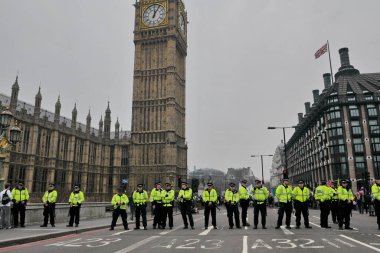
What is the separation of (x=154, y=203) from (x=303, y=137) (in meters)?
75.4

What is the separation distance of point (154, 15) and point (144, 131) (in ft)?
88.2

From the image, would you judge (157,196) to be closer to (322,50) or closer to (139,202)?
(139,202)

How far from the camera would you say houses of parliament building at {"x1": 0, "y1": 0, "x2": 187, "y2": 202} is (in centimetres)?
5722

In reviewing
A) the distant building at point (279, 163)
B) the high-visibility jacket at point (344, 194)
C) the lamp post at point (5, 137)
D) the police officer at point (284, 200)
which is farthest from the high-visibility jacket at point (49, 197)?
the distant building at point (279, 163)

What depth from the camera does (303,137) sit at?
270 feet

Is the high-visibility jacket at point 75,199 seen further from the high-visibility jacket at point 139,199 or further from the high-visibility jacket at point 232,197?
the high-visibility jacket at point 232,197

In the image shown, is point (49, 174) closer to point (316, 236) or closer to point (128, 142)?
point (128, 142)

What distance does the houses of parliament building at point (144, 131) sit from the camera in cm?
5722

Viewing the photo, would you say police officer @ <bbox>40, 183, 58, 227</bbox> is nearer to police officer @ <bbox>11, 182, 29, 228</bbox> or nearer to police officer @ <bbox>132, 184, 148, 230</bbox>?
police officer @ <bbox>11, 182, 29, 228</bbox>

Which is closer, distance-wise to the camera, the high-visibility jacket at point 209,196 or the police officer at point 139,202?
the high-visibility jacket at point 209,196

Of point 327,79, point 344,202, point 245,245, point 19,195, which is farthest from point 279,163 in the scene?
point 245,245

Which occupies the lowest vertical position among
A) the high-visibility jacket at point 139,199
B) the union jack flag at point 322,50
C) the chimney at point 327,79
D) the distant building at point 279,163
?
the high-visibility jacket at point 139,199

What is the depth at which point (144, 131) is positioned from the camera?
6688 centimetres

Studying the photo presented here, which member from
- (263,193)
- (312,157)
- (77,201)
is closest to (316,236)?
(263,193)
